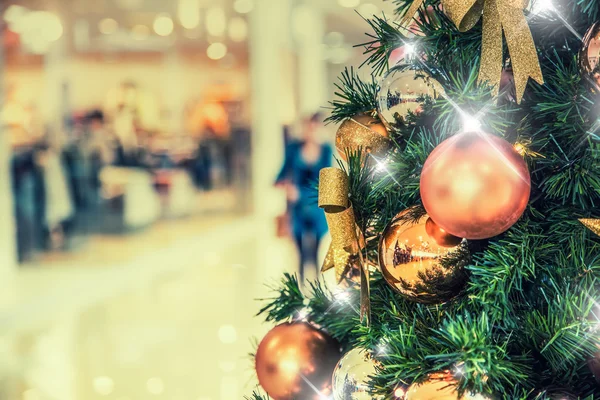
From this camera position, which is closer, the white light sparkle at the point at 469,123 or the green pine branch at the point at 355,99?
the white light sparkle at the point at 469,123

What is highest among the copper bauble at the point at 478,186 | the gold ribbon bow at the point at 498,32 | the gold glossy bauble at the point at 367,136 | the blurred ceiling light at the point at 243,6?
the blurred ceiling light at the point at 243,6

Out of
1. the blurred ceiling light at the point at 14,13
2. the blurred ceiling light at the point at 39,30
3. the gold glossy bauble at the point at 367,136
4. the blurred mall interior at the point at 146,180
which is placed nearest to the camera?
the gold glossy bauble at the point at 367,136

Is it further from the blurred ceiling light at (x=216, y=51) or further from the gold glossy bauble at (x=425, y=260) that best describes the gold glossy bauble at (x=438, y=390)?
the blurred ceiling light at (x=216, y=51)

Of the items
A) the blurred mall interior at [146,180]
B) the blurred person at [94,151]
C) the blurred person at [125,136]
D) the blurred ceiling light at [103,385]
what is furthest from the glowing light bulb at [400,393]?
the blurred person at [125,136]

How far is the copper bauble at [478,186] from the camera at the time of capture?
0.66 metres

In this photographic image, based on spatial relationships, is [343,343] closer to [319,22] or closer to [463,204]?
[463,204]

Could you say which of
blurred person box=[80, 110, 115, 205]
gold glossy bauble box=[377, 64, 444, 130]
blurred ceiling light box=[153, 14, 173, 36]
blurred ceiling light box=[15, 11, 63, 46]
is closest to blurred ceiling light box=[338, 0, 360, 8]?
blurred ceiling light box=[153, 14, 173, 36]

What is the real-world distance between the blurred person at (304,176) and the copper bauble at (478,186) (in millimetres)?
3159

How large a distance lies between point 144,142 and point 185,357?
218 inches

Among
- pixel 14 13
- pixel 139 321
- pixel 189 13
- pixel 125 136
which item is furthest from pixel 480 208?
pixel 189 13

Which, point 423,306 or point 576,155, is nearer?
point 576,155

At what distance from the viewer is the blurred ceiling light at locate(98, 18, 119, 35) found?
8109mm

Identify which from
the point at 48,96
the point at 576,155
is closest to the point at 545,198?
the point at 576,155

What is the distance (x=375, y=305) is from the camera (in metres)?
0.88
